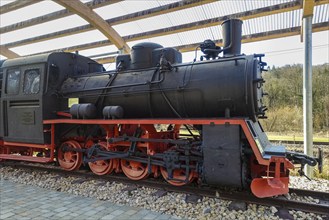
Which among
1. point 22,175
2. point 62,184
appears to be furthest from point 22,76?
point 62,184

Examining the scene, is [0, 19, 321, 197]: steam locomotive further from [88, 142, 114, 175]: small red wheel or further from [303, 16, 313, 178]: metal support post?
[303, 16, 313, 178]: metal support post

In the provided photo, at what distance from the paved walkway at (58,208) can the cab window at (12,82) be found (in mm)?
Result: 3124

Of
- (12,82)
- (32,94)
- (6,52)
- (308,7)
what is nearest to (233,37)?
(308,7)

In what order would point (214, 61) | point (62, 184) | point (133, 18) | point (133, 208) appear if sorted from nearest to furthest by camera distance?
point (133, 208), point (214, 61), point (62, 184), point (133, 18)

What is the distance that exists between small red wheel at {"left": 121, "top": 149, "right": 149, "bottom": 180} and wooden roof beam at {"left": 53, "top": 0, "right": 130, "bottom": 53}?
193 inches

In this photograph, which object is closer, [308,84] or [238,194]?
[238,194]

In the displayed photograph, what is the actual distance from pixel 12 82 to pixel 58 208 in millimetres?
4618

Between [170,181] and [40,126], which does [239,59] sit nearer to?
[170,181]

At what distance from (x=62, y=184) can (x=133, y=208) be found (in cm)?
229

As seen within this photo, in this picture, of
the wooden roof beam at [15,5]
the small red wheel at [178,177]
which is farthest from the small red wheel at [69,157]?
the wooden roof beam at [15,5]

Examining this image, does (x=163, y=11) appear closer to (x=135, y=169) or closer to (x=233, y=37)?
(x=233, y=37)

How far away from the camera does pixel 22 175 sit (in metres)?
6.50

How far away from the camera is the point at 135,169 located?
5.66 m

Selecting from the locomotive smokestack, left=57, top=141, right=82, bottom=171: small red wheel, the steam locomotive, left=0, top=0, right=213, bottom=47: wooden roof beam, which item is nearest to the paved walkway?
the steam locomotive
